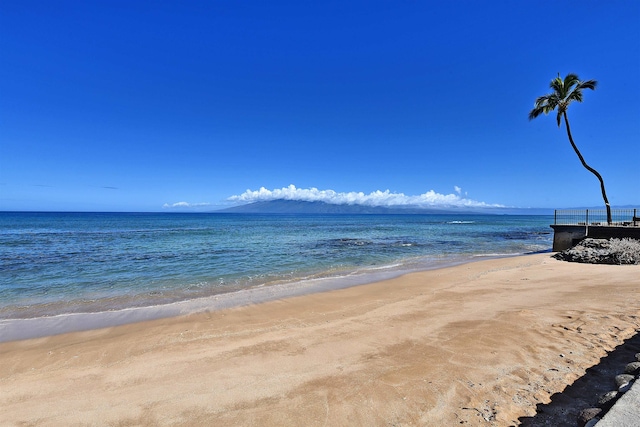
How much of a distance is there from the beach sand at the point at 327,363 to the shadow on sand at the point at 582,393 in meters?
0.11

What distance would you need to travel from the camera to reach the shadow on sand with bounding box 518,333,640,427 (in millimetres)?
3311

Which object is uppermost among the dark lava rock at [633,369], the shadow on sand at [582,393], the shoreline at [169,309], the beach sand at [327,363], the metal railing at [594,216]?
the metal railing at [594,216]

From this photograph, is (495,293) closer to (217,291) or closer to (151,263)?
(217,291)

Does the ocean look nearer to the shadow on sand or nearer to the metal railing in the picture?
the shadow on sand

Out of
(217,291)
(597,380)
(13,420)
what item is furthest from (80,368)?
(597,380)

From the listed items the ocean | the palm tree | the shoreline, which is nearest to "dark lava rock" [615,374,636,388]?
the shoreline

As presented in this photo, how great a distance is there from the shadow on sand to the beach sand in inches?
4.4

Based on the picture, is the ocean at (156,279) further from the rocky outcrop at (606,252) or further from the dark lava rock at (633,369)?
the dark lava rock at (633,369)

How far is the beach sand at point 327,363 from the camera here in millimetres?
3867

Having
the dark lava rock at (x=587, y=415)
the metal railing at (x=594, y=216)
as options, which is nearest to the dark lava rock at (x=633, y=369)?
the dark lava rock at (x=587, y=415)

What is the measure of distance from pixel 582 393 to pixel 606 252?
15.2 meters

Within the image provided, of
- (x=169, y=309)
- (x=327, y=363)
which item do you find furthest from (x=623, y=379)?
(x=169, y=309)

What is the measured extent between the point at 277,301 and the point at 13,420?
621cm

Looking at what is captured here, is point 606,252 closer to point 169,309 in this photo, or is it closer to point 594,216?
point 594,216
